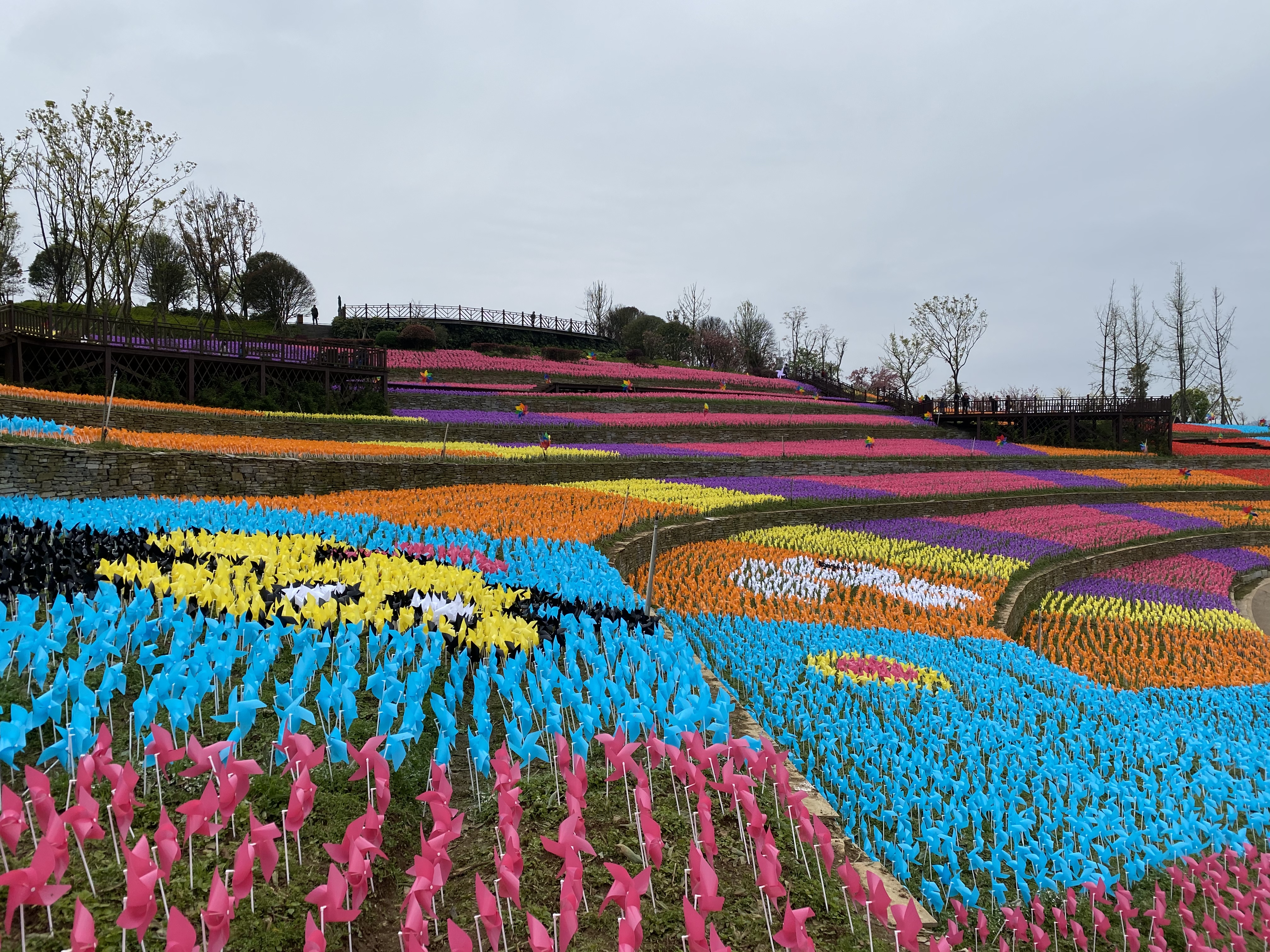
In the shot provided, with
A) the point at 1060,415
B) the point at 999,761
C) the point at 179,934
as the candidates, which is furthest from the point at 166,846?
the point at 1060,415

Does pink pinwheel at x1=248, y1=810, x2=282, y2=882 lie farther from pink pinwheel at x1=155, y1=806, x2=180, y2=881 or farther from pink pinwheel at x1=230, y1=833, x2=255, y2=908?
pink pinwheel at x1=155, y1=806, x2=180, y2=881

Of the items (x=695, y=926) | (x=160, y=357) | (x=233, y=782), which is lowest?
(x=695, y=926)

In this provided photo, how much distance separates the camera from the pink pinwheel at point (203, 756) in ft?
8.36

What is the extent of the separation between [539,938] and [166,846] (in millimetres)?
1167

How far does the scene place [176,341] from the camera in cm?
2223

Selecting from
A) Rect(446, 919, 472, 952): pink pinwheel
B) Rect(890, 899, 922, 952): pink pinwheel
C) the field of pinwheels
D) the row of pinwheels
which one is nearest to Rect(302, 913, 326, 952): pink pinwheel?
the field of pinwheels

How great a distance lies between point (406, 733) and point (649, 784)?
112cm

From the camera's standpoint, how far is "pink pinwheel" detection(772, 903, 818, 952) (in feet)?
7.18

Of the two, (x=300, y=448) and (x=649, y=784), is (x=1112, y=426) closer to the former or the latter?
(x=300, y=448)

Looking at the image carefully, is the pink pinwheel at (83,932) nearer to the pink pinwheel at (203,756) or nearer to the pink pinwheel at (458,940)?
the pink pinwheel at (203,756)

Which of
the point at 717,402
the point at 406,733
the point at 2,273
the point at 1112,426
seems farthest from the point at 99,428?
the point at 2,273

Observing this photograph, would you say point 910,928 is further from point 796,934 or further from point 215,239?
point 215,239

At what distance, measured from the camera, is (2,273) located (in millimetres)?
46938

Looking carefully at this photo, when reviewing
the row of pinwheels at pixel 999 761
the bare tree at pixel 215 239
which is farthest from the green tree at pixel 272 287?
the row of pinwheels at pixel 999 761
